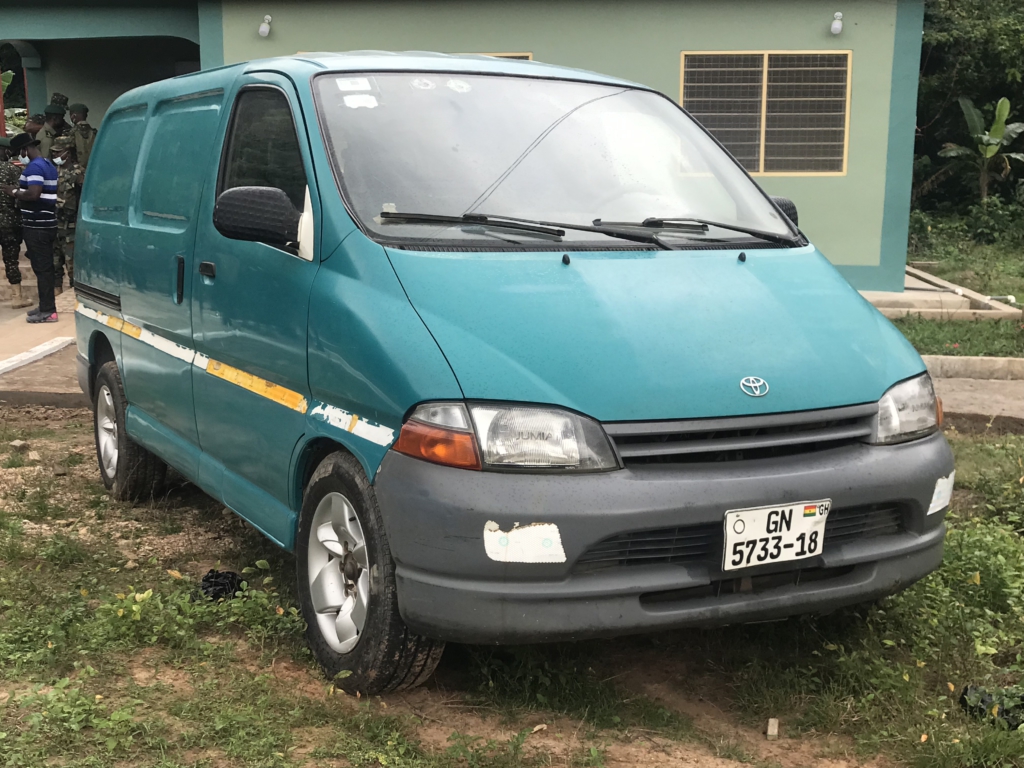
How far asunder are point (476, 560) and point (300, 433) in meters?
0.91

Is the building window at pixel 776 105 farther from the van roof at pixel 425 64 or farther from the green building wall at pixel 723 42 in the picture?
the van roof at pixel 425 64

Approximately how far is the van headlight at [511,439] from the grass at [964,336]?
703 centimetres

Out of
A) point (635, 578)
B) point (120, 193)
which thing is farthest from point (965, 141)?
point (635, 578)

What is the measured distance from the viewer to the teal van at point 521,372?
2.98 meters

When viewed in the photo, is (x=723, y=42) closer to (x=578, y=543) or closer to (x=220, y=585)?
(x=220, y=585)

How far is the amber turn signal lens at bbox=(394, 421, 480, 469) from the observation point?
116 inches

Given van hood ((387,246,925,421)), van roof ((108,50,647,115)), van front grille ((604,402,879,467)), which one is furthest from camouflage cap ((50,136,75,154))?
van front grille ((604,402,879,467))

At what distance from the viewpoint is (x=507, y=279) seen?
10.9 ft

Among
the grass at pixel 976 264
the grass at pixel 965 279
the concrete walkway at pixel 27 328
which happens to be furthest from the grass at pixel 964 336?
the concrete walkway at pixel 27 328

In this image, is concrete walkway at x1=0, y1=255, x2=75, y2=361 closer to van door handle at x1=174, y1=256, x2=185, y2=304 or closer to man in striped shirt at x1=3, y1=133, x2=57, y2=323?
man in striped shirt at x1=3, y1=133, x2=57, y2=323

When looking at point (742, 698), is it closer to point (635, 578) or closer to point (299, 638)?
point (635, 578)

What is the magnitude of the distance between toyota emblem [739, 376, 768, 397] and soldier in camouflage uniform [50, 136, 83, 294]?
10569mm

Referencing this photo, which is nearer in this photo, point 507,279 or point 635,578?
point 635,578

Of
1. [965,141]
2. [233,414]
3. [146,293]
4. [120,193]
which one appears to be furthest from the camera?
[965,141]
